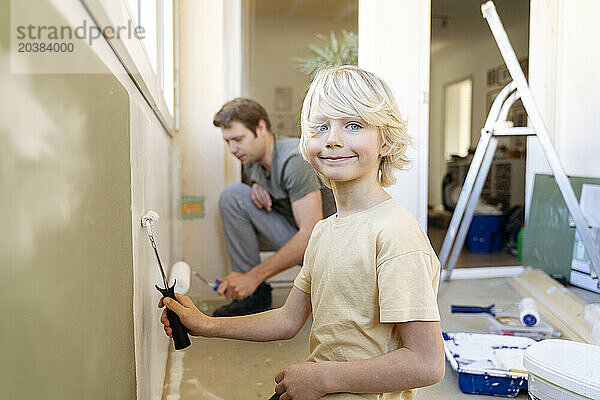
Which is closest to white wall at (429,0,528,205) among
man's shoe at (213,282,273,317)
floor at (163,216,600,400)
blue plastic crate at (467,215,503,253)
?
blue plastic crate at (467,215,503,253)

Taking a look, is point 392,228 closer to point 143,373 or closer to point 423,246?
point 423,246

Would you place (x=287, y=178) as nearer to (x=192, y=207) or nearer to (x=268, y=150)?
(x=268, y=150)

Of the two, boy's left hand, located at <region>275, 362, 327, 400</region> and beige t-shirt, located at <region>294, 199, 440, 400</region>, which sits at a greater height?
beige t-shirt, located at <region>294, 199, 440, 400</region>

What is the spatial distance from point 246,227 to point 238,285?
35cm

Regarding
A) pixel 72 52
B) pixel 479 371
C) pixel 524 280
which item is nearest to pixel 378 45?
pixel 524 280

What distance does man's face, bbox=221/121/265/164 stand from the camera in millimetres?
2145

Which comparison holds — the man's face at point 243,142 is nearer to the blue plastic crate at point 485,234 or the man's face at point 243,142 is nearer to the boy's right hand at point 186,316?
the boy's right hand at point 186,316

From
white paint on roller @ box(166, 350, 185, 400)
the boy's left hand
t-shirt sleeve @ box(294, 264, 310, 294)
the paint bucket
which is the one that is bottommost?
white paint on roller @ box(166, 350, 185, 400)

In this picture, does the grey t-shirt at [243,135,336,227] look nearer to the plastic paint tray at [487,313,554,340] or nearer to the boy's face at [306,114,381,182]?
the plastic paint tray at [487,313,554,340]

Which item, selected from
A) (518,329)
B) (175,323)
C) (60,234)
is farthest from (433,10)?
(60,234)

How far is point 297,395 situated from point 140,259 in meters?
0.34

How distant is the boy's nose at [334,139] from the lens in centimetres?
96

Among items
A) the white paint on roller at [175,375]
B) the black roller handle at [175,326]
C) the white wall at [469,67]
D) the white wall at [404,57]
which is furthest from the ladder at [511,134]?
the black roller handle at [175,326]

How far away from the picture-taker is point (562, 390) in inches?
41.6
